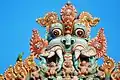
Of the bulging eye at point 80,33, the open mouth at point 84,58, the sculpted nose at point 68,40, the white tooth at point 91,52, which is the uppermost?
the bulging eye at point 80,33

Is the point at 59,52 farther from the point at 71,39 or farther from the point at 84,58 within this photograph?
the point at 84,58

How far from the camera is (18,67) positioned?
627 inches

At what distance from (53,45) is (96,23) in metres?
1.64

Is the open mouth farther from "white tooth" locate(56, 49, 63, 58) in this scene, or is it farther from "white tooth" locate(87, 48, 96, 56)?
"white tooth" locate(56, 49, 63, 58)

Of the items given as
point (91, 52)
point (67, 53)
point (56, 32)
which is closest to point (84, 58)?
point (91, 52)

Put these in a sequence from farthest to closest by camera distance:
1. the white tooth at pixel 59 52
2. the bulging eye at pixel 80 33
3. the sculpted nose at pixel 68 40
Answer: the bulging eye at pixel 80 33 < the sculpted nose at pixel 68 40 < the white tooth at pixel 59 52

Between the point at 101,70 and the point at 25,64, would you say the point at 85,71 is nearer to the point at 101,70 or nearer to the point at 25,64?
the point at 101,70

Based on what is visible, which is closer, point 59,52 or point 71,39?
point 59,52

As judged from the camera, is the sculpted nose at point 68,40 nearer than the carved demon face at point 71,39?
No

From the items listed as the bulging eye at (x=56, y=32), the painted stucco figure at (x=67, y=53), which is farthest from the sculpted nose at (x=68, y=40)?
the bulging eye at (x=56, y=32)

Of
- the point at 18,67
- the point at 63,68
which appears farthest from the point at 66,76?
the point at 18,67

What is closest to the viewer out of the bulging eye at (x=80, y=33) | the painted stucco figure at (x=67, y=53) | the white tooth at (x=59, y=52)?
the painted stucco figure at (x=67, y=53)

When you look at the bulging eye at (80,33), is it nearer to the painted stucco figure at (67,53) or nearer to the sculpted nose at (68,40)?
the painted stucco figure at (67,53)

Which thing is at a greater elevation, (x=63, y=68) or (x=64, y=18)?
(x=64, y=18)
